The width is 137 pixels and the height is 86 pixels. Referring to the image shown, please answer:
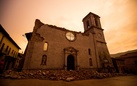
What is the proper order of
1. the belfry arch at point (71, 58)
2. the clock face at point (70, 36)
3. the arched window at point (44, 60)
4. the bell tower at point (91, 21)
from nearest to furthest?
the arched window at point (44, 60) → the belfry arch at point (71, 58) → the clock face at point (70, 36) → the bell tower at point (91, 21)

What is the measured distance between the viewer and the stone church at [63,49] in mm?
12516

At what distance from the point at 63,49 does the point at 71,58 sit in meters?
3.06

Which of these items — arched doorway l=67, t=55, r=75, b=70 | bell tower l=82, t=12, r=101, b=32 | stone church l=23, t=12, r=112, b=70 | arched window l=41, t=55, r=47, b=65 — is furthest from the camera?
bell tower l=82, t=12, r=101, b=32

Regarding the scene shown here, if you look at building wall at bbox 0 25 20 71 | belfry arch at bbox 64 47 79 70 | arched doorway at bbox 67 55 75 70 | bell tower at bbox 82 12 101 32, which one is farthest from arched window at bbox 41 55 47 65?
bell tower at bbox 82 12 101 32

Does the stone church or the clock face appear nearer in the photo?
the stone church

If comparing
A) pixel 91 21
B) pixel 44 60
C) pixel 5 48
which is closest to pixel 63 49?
pixel 44 60

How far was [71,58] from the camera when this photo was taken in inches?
643

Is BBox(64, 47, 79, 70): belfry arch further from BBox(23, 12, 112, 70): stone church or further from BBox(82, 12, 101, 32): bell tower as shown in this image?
BBox(82, 12, 101, 32): bell tower

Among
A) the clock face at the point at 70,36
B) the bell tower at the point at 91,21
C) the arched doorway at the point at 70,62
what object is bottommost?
the arched doorway at the point at 70,62

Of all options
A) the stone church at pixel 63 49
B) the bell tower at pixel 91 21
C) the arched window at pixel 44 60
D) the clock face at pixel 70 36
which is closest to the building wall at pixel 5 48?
the stone church at pixel 63 49

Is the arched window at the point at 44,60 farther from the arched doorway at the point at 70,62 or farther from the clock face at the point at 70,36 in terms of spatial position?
the clock face at the point at 70,36

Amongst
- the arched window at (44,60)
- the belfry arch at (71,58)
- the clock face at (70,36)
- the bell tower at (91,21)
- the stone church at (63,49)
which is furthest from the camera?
the bell tower at (91,21)

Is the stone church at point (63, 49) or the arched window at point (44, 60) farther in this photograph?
the arched window at point (44, 60)

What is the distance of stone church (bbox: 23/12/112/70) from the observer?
12516 mm
